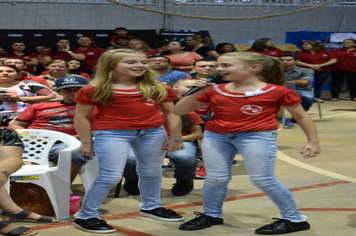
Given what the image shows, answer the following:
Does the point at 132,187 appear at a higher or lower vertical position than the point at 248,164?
lower

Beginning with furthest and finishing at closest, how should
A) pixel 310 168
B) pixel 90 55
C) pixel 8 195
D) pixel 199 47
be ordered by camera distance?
1. pixel 90 55
2. pixel 199 47
3. pixel 310 168
4. pixel 8 195

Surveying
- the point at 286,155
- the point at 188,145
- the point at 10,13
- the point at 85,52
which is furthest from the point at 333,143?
the point at 10,13

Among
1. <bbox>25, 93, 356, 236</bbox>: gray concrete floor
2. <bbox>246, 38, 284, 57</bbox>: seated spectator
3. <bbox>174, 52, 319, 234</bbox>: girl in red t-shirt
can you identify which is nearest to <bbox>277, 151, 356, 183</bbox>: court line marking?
<bbox>25, 93, 356, 236</bbox>: gray concrete floor

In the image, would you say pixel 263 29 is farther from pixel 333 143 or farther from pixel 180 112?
pixel 180 112

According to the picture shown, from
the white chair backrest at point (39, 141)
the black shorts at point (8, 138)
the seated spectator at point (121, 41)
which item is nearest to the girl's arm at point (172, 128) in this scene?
the white chair backrest at point (39, 141)

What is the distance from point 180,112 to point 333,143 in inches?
202

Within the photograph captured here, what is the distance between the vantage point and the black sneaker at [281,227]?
505cm

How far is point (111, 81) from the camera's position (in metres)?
5.29

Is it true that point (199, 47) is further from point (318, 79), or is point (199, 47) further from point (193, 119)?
point (193, 119)

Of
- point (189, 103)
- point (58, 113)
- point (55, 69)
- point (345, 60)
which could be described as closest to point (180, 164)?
point (58, 113)

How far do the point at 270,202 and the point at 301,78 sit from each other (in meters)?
5.90

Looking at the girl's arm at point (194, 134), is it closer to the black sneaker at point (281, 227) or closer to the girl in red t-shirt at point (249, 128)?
the girl in red t-shirt at point (249, 128)

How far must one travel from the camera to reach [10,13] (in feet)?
51.6

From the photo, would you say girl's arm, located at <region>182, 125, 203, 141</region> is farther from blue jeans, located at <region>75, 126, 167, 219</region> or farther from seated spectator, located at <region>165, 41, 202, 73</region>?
seated spectator, located at <region>165, 41, 202, 73</region>
